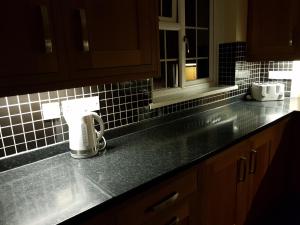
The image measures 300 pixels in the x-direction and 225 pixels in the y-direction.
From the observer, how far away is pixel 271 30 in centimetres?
235

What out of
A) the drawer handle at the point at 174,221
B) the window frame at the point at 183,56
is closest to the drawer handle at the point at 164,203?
the drawer handle at the point at 174,221

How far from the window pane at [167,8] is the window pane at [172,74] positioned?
386mm

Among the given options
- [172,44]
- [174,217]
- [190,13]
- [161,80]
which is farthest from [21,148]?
[190,13]

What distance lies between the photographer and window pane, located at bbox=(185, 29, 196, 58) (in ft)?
7.55

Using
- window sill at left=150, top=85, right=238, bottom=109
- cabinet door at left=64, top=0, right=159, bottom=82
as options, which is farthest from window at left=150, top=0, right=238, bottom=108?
cabinet door at left=64, top=0, right=159, bottom=82

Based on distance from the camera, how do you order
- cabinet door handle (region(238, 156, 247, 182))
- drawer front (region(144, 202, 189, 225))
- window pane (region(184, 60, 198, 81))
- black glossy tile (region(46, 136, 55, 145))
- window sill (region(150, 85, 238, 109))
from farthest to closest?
window pane (region(184, 60, 198, 81))
window sill (region(150, 85, 238, 109))
cabinet door handle (region(238, 156, 247, 182))
black glossy tile (region(46, 136, 55, 145))
drawer front (region(144, 202, 189, 225))

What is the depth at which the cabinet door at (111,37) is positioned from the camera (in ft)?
3.47

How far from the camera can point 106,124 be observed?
1.59 m

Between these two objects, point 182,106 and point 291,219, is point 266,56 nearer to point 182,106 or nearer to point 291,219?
point 182,106

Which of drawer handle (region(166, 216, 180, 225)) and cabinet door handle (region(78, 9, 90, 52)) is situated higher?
cabinet door handle (region(78, 9, 90, 52))

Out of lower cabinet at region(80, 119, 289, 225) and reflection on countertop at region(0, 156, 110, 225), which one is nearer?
reflection on countertop at region(0, 156, 110, 225)

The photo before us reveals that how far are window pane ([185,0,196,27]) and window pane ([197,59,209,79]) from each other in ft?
1.14

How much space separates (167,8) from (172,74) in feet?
1.73

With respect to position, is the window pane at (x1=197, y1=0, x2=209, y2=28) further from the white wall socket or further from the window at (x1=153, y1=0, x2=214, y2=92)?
the white wall socket
